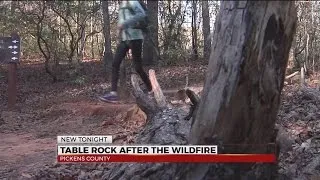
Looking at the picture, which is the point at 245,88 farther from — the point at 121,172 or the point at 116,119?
the point at 116,119

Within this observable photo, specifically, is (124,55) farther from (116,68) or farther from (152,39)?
(152,39)

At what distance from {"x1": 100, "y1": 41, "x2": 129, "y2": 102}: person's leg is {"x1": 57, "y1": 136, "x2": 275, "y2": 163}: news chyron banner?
0.60 m

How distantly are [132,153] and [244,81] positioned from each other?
0.62 m

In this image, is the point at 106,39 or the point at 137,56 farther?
the point at 137,56

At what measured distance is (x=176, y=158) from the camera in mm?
2193

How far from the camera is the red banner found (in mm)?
2146

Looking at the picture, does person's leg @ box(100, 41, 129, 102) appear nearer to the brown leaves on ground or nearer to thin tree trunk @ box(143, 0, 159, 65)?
thin tree trunk @ box(143, 0, 159, 65)

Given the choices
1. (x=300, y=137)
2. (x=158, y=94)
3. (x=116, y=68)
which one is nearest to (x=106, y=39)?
(x=116, y=68)

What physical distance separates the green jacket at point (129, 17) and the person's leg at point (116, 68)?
0.06 meters

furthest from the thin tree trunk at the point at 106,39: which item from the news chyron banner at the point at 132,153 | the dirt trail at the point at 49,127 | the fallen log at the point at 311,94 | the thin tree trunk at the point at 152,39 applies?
the fallen log at the point at 311,94

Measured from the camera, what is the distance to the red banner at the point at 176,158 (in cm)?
215

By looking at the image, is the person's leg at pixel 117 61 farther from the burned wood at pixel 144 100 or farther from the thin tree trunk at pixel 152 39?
the burned wood at pixel 144 100

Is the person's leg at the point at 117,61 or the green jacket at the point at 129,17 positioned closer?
the green jacket at the point at 129,17

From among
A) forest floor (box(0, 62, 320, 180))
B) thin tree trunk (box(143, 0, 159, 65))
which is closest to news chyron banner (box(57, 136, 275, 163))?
forest floor (box(0, 62, 320, 180))
